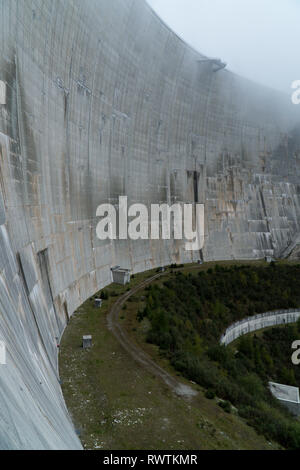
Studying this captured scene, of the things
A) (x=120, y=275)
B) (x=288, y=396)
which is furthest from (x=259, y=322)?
(x=120, y=275)

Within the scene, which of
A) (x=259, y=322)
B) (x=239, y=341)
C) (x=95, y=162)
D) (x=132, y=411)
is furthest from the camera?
(x=259, y=322)

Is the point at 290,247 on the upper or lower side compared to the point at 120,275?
lower

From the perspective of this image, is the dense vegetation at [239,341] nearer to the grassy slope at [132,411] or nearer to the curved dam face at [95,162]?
the grassy slope at [132,411]

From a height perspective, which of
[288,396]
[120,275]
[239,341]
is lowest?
[288,396]

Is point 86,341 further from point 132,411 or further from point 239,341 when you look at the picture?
point 239,341

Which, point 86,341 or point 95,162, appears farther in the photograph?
point 95,162

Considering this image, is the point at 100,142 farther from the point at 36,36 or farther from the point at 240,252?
Result: the point at 240,252
